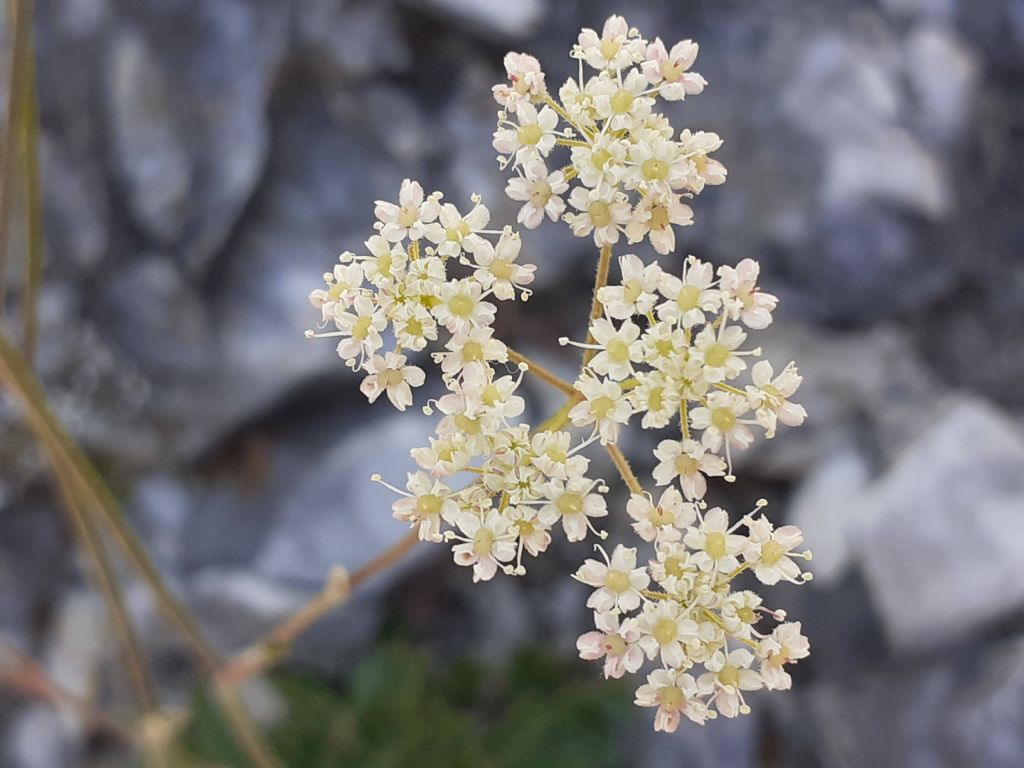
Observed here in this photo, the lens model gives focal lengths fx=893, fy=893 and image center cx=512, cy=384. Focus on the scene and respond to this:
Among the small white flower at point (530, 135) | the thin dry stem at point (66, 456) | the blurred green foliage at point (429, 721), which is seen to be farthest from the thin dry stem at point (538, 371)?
the blurred green foliage at point (429, 721)

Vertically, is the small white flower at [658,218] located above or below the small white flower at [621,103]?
below

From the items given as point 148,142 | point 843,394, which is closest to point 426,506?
point 148,142

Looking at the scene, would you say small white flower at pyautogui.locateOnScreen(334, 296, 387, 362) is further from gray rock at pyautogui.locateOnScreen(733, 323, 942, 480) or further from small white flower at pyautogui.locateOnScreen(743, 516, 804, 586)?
gray rock at pyautogui.locateOnScreen(733, 323, 942, 480)

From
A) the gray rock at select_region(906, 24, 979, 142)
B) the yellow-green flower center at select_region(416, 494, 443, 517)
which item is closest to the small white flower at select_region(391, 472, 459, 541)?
the yellow-green flower center at select_region(416, 494, 443, 517)

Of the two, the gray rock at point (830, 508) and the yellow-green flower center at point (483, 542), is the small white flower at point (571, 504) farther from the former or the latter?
the gray rock at point (830, 508)

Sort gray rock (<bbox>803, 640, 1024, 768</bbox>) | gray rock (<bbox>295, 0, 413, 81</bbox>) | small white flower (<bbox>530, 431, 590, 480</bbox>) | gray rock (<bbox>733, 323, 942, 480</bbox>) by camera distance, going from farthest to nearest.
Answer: gray rock (<bbox>733, 323, 942, 480</bbox>) < gray rock (<bbox>295, 0, 413, 81</bbox>) < gray rock (<bbox>803, 640, 1024, 768</bbox>) < small white flower (<bbox>530, 431, 590, 480</bbox>)

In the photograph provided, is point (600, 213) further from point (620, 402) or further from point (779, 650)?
point (779, 650)

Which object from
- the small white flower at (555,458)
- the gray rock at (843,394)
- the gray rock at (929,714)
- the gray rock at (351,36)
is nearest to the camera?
the small white flower at (555,458)

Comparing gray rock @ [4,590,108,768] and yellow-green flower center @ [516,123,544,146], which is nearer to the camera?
yellow-green flower center @ [516,123,544,146]
